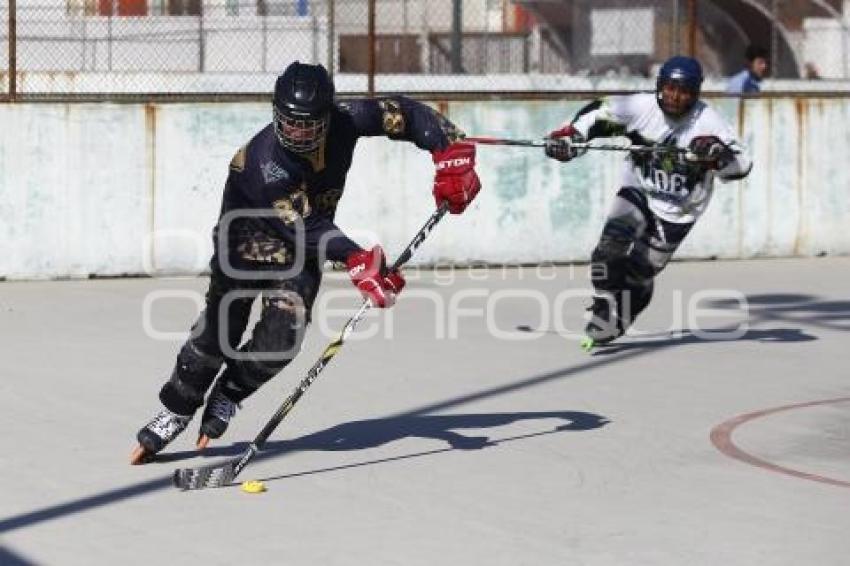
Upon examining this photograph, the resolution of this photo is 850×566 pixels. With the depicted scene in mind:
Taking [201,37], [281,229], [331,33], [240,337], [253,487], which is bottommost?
[253,487]

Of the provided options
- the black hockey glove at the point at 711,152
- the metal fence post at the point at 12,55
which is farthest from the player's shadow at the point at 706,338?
the metal fence post at the point at 12,55

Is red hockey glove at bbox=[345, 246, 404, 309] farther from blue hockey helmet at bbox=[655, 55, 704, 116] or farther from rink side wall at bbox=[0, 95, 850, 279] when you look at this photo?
rink side wall at bbox=[0, 95, 850, 279]

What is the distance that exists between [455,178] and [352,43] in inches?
554

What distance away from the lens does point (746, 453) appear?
27.1 ft

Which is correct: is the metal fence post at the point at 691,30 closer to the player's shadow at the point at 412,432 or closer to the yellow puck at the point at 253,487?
the player's shadow at the point at 412,432

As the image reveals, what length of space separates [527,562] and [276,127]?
2132 millimetres

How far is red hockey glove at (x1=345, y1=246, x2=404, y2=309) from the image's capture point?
7230mm

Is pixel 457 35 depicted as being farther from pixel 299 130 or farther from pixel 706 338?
pixel 299 130

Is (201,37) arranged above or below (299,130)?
above

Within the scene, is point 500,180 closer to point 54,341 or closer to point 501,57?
point 54,341

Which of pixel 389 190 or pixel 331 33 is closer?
pixel 389 190

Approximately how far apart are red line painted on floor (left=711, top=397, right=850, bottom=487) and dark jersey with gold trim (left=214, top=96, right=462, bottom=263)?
1848 millimetres

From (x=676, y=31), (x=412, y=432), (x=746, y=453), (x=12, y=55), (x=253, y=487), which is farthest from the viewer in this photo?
(x=676, y=31)

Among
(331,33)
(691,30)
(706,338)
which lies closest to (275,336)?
(706,338)
